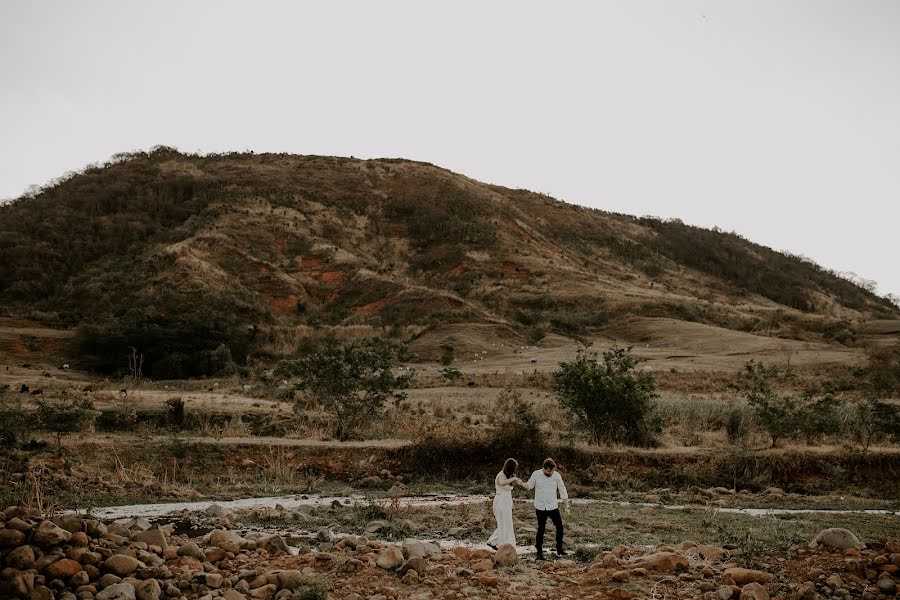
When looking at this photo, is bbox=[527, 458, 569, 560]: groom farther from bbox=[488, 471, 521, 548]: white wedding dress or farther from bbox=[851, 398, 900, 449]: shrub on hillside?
bbox=[851, 398, 900, 449]: shrub on hillside

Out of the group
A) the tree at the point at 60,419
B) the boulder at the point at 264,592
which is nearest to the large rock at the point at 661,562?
the boulder at the point at 264,592

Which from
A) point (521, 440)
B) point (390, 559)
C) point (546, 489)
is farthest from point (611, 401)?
point (390, 559)

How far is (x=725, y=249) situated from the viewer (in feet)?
297

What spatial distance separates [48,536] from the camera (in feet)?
22.1

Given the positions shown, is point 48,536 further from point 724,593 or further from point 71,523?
point 724,593

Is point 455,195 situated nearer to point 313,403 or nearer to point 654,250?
point 654,250

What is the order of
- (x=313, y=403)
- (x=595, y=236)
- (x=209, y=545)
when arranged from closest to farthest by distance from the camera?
(x=209, y=545), (x=313, y=403), (x=595, y=236)

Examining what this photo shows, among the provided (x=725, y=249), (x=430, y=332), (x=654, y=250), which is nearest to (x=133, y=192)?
(x=430, y=332)

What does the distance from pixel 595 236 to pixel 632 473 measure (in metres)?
65.0

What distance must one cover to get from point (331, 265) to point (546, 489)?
49.6 m

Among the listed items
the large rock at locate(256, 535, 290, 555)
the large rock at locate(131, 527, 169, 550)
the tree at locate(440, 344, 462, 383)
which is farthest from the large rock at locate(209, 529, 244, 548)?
the tree at locate(440, 344, 462, 383)

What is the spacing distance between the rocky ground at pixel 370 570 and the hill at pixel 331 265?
29.4 m

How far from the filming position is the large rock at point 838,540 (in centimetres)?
818

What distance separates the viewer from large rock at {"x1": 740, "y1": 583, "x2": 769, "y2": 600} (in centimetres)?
674
